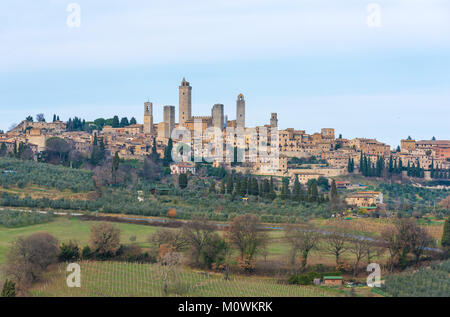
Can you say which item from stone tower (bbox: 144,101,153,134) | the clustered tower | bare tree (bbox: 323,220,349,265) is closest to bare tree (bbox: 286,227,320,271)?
bare tree (bbox: 323,220,349,265)

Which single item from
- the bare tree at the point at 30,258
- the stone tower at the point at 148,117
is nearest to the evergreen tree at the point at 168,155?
the stone tower at the point at 148,117

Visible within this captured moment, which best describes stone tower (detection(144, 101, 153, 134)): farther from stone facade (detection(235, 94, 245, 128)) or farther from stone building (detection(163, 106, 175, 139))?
stone facade (detection(235, 94, 245, 128))

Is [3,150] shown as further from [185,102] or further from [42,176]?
[185,102]

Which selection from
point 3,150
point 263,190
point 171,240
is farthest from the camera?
point 3,150

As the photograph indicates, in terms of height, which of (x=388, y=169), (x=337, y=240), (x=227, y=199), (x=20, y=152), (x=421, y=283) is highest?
(x=20, y=152)

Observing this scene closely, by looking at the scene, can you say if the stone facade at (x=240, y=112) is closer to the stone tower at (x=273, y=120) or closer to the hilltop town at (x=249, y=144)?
the hilltop town at (x=249, y=144)

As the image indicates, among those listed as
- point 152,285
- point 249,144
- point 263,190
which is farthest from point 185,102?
point 152,285
